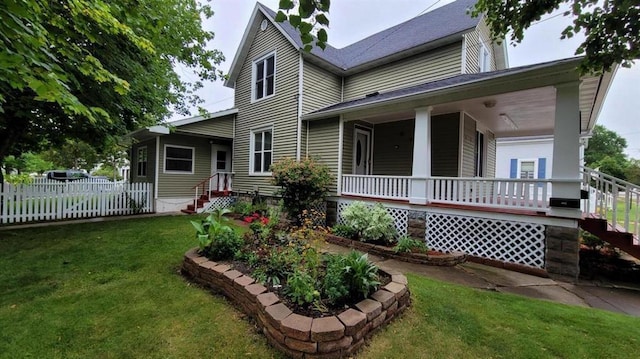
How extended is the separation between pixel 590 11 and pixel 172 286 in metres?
6.61

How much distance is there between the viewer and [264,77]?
36.9ft

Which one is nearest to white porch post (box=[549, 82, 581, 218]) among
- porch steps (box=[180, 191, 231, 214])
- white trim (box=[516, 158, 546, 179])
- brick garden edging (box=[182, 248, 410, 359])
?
brick garden edging (box=[182, 248, 410, 359])

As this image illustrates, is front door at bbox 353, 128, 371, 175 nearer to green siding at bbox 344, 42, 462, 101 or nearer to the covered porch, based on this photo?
the covered porch

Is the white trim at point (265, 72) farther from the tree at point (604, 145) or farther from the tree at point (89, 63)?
the tree at point (604, 145)

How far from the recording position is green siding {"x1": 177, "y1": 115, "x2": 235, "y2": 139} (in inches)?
435

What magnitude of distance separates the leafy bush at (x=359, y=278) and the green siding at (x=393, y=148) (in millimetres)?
6723

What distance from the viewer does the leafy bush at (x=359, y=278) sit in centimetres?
306

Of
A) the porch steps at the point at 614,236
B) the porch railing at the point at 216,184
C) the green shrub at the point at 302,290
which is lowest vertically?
the green shrub at the point at 302,290

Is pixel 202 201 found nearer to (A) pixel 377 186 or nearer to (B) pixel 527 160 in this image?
(A) pixel 377 186

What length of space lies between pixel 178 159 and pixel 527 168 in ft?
57.4

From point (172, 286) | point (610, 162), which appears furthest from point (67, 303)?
point (610, 162)

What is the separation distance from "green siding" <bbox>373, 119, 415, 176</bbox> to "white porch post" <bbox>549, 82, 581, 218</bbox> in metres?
4.47

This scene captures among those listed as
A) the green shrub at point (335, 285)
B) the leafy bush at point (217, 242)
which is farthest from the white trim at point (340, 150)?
the green shrub at point (335, 285)

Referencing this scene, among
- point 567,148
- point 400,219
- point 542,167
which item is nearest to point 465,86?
point 567,148
